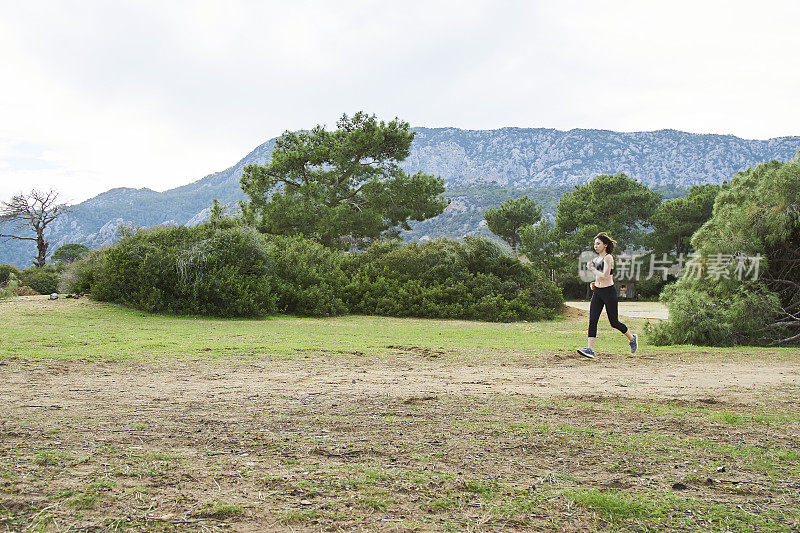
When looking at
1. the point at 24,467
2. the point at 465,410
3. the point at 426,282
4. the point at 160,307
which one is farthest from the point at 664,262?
the point at 24,467

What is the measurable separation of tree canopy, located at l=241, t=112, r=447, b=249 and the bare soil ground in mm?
24953

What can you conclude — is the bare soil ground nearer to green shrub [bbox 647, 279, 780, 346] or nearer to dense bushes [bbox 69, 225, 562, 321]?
green shrub [bbox 647, 279, 780, 346]

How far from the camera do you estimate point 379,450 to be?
4031 mm

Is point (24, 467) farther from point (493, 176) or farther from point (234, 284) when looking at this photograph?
point (493, 176)

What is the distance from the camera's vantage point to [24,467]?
344 cm

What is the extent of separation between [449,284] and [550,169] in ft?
557

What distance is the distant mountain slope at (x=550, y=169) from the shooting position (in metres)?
135

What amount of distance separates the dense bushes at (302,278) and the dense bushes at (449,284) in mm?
41

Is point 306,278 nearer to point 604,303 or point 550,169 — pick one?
point 604,303

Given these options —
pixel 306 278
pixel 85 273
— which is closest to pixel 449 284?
→ pixel 306 278

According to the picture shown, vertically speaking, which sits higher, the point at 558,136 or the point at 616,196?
the point at 558,136

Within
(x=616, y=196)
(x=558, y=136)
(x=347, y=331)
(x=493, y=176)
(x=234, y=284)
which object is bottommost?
(x=347, y=331)

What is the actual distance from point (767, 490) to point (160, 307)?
646 inches

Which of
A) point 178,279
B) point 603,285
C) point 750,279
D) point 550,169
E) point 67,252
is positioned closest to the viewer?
point 603,285
